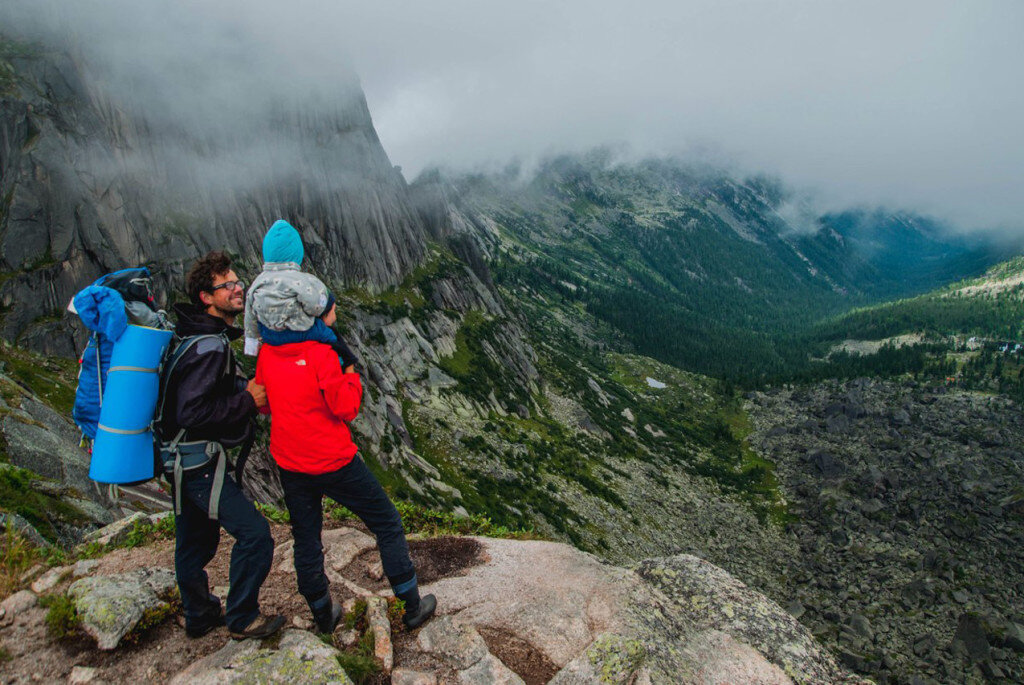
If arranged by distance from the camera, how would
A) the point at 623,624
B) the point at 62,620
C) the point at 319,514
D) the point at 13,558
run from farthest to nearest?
the point at 623,624, the point at 13,558, the point at 319,514, the point at 62,620

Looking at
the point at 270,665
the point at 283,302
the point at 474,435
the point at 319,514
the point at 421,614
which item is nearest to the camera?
the point at 283,302

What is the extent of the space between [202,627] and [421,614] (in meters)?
3.04

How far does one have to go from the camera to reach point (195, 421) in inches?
245

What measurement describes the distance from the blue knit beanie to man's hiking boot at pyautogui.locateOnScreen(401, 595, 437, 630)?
18.1 feet

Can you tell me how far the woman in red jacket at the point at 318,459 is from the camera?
21.1ft

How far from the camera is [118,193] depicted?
49.1 m

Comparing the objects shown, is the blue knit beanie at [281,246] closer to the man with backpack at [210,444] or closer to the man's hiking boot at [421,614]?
the man with backpack at [210,444]

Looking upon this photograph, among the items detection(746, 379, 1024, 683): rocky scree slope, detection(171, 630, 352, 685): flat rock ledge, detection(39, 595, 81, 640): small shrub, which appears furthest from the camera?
detection(746, 379, 1024, 683): rocky scree slope

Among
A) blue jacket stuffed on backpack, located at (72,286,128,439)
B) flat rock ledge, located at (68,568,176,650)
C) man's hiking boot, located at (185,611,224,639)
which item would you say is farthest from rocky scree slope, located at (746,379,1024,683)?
Answer: blue jacket stuffed on backpack, located at (72,286,128,439)

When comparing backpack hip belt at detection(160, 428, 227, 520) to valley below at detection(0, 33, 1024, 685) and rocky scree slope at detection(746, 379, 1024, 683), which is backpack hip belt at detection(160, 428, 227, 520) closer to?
valley below at detection(0, 33, 1024, 685)

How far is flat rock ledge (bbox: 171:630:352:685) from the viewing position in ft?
20.3

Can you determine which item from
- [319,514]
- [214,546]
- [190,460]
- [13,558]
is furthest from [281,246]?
[13,558]

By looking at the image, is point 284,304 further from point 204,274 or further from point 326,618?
point 326,618

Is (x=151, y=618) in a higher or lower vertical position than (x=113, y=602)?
lower
